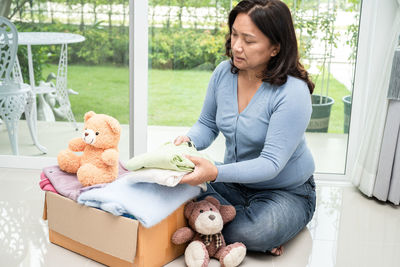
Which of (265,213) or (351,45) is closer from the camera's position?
(265,213)

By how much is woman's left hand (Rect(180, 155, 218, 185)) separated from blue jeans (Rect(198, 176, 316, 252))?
256 mm

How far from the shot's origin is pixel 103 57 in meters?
2.70

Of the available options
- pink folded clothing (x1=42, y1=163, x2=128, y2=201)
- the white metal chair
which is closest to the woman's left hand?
pink folded clothing (x1=42, y1=163, x2=128, y2=201)

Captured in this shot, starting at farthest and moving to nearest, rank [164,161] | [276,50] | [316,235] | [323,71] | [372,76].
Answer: [323,71], [372,76], [316,235], [276,50], [164,161]

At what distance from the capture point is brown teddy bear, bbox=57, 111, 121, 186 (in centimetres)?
193

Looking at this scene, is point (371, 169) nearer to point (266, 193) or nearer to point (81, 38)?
point (266, 193)

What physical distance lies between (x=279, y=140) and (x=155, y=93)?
1099 millimetres

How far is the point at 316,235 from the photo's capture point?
2.14 meters

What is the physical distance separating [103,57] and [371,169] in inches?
57.1

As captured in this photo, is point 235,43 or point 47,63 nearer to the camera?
point 235,43

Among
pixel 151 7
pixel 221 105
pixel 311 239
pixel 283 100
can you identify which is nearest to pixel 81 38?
pixel 151 7

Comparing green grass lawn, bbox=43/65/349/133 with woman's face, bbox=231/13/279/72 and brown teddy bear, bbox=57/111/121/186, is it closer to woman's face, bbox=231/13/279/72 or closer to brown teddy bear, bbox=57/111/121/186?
brown teddy bear, bbox=57/111/121/186

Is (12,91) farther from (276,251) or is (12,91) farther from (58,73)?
(276,251)

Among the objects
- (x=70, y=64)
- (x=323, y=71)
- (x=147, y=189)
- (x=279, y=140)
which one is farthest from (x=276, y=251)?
(x=70, y=64)
